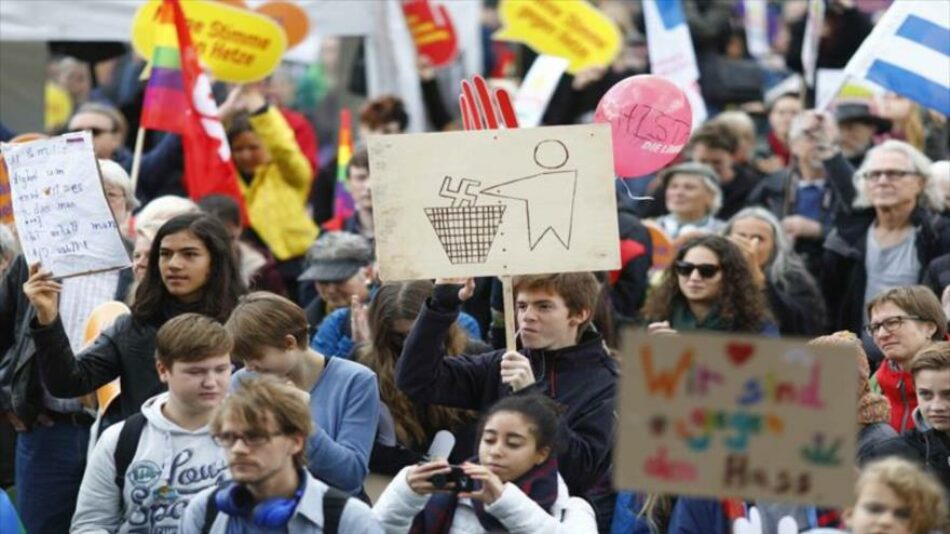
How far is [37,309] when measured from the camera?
8188 millimetres

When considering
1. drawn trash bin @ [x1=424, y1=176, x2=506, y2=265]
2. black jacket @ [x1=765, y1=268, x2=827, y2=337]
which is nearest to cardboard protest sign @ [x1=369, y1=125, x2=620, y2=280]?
drawn trash bin @ [x1=424, y1=176, x2=506, y2=265]

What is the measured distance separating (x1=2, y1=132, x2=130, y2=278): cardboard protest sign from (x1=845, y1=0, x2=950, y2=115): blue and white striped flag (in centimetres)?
428

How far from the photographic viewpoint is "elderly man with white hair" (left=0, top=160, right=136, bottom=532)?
360 inches

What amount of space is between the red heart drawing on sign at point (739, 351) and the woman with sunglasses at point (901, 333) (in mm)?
3267

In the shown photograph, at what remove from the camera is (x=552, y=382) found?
8.02 metres

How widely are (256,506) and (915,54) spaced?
566 cm

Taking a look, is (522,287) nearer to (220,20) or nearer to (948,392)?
(948,392)

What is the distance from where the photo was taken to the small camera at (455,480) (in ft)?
22.5

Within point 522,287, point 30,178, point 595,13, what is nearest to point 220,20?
point 595,13

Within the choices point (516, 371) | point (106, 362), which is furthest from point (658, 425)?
point (106, 362)

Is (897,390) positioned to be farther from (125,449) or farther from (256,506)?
(256,506)

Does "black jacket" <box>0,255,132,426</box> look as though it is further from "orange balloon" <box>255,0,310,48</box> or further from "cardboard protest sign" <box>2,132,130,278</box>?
"orange balloon" <box>255,0,310,48</box>

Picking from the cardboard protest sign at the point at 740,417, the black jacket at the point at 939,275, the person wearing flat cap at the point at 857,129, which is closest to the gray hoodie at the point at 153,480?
the cardboard protest sign at the point at 740,417

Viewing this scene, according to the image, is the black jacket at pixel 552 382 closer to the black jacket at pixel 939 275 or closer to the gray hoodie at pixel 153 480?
the gray hoodie at pixel 153 480
